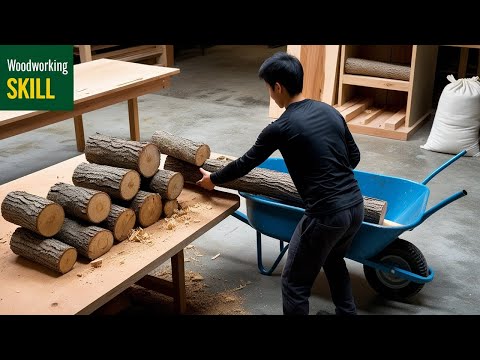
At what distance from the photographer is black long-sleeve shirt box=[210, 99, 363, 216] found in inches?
102

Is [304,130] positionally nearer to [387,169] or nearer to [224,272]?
Answer: [224,272]

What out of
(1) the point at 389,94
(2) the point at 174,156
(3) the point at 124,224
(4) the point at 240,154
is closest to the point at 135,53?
(4) the point at 240,154

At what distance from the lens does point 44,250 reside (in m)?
2.51

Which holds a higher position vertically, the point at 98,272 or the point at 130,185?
the point at 130,185

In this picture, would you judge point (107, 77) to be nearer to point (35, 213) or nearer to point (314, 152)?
point (35, 213)

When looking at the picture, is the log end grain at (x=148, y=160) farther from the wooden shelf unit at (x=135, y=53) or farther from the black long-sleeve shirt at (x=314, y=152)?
the wooden shelf unit at (x=135, y=53)

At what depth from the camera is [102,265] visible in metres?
2.54

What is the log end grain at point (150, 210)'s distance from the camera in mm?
2848

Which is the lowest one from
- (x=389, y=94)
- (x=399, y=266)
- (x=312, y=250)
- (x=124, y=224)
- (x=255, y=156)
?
(x=399, y=266)

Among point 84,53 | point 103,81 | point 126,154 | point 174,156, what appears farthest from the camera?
point 84,53

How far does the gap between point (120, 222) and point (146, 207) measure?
175 mm

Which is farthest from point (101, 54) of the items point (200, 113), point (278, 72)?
point (278, 72)

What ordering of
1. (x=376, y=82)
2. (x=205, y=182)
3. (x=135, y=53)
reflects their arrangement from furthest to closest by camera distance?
1. (x=135, y=53)
2. (x=376, y=82)
3. (x=205, y=182)

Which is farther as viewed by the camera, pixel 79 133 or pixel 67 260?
pixel 79 133
